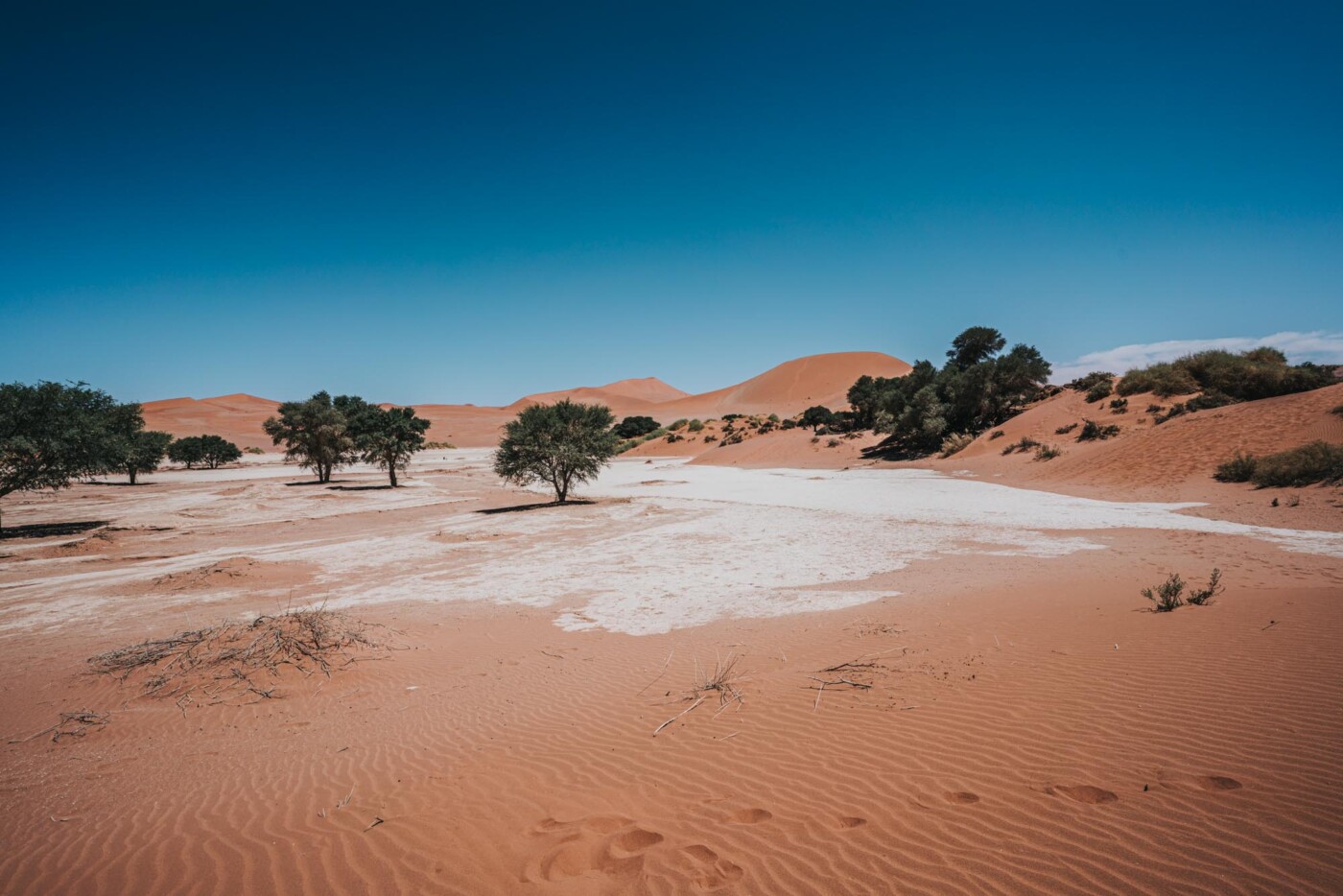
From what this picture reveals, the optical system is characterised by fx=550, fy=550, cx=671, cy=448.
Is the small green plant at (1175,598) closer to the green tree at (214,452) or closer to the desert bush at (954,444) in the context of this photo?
the desert bush at (954,444)

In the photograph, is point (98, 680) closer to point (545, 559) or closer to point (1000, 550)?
point (545, 559)

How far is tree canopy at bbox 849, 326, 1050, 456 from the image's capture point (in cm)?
4106

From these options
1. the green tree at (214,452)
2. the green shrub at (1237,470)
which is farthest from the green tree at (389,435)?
the green shrub at (1237,470)

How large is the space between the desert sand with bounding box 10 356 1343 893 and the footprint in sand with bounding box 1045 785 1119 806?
4 cm

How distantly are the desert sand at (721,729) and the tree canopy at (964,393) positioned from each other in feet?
91.4

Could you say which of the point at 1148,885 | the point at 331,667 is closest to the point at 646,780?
the point at 1148,885

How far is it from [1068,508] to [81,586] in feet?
96.5

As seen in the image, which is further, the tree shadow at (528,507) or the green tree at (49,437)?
the tree shadow at (528,507)

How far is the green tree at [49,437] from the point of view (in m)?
19.1

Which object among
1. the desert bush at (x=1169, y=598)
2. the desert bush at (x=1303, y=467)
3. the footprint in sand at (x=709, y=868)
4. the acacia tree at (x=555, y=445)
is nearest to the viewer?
the footprint in sand at (x=709, y=868)

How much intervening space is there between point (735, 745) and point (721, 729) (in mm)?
372

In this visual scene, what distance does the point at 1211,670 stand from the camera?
573cm

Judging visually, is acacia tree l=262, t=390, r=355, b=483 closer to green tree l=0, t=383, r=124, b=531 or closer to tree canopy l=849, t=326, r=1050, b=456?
green tree l=0, t=383, r=124, b=531

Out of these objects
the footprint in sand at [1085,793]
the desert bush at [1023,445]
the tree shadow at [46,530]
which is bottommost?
the footprint in sand at [1085,793]
